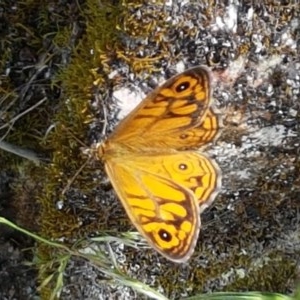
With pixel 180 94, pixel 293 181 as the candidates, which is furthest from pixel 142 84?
pixel 293 181

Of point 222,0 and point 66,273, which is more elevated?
point 222,0

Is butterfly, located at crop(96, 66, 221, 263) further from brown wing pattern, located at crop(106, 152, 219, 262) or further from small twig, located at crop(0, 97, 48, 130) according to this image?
small twig, located at crop(0, 97, 48, 130)

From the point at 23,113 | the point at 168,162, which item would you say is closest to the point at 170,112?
the point at 168,162

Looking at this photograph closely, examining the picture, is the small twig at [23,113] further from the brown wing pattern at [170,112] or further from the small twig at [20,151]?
the brown wing pattern at [170,112]

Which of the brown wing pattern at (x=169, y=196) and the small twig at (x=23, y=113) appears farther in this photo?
the small twig at (x=23, y=113)

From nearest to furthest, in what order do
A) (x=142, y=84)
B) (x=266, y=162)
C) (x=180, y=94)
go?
(x=180, y=94) < (x=142, y=84) < (x=266, y=162)

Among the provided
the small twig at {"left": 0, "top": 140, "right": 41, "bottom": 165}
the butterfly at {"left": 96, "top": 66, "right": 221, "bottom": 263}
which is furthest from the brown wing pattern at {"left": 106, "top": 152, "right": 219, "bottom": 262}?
the small twig at {"left": 0, "top": 140, "right": 41, "bottom": 165}

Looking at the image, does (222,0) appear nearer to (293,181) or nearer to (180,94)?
(180,94)

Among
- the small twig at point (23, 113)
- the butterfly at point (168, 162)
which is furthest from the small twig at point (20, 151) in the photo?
the butterfly at point (168, 162)
